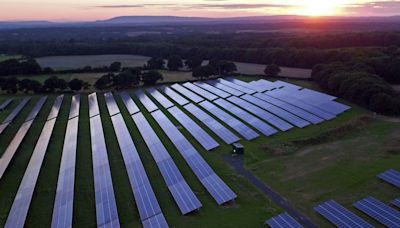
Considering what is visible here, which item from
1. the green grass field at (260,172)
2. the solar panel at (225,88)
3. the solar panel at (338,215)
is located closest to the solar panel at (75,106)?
the green grass field at (260,172)

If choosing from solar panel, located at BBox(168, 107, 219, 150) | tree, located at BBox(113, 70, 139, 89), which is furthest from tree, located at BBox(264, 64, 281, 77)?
solar panel, located at BBox(168, 107, 219, 150)

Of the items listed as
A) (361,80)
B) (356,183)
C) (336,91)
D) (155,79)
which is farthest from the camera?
(155,79)

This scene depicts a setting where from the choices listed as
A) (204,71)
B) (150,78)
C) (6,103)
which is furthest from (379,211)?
(6,103)

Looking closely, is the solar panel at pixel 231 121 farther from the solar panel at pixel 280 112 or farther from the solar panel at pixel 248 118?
the solar panel at pixel 280 112

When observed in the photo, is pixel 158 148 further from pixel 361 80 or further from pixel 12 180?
pixel 361 80

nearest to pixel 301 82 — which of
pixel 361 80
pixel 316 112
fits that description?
pixel 361 80

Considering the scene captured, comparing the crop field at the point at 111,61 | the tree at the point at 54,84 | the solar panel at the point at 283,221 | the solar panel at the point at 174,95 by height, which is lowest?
the crop field at the point at 111,61
